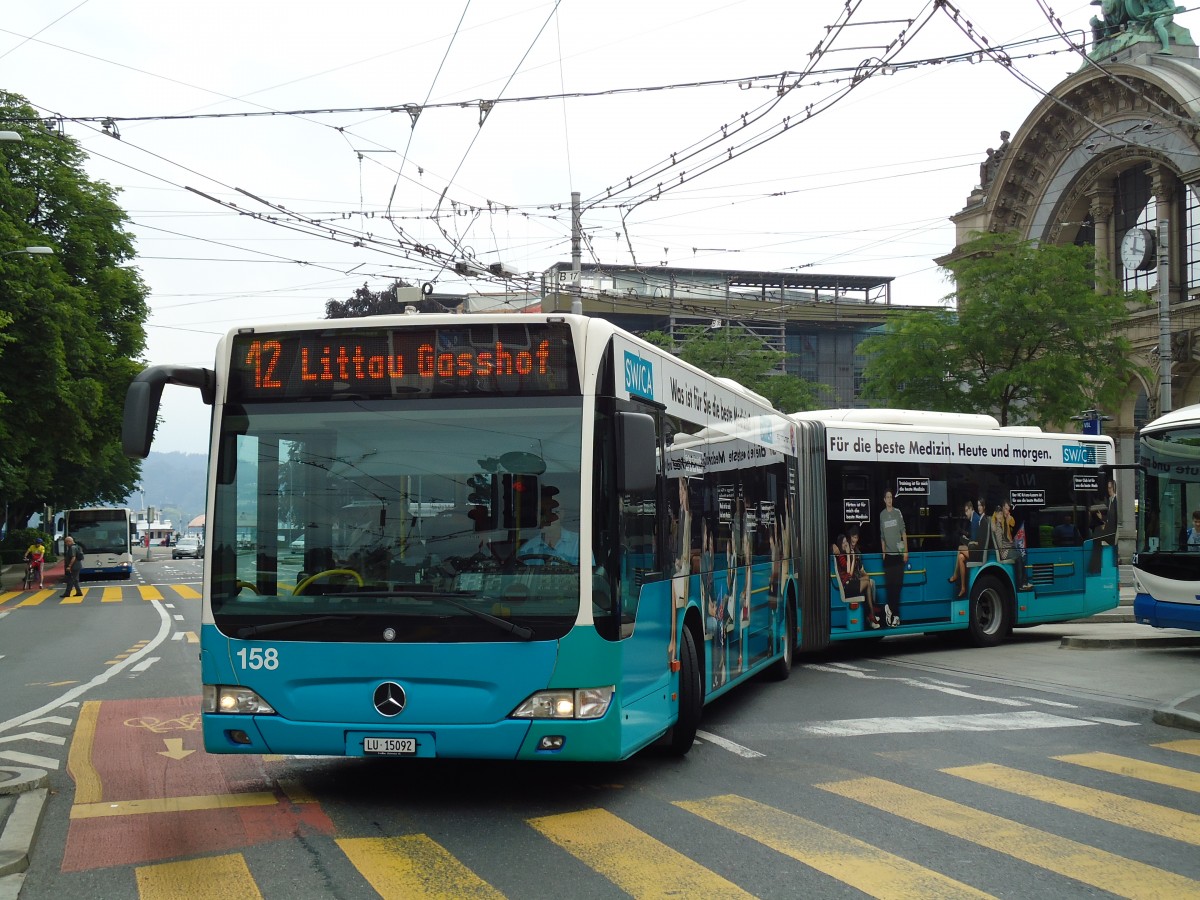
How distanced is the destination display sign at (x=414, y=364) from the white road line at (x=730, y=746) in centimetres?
322

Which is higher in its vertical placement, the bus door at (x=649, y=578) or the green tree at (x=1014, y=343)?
the green tree at (x=1014, y=343)

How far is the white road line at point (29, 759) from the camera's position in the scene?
8.95 meters

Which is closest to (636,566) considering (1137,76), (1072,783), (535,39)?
(1072,783)

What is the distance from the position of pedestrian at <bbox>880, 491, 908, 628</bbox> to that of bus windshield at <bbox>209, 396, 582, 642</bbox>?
9.40 meters

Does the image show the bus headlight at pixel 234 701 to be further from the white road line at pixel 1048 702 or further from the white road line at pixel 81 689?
the white road line at pixel 1048 702

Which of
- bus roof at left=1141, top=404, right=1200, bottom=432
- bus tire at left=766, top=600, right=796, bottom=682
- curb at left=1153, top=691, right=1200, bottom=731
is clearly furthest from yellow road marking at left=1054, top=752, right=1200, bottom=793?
bus roof at left=1141, top=404, right=1200, bottom=432

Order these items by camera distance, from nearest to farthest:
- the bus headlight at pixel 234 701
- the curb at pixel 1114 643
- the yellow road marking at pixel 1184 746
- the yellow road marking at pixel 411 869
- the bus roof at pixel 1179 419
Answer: the yellow road marking at pixel 411 869 → the bus headlight at pixel 234 701 → the yellow road marking at pixel 1184 746 → the bus roof at pixel 1179 419 → the curb at pixel 1114 643

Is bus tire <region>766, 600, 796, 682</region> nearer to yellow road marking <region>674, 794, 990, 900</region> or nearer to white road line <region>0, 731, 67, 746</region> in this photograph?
yellow road marking <region>674, 794, 990, 900</region>

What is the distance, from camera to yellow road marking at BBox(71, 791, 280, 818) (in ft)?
24.3

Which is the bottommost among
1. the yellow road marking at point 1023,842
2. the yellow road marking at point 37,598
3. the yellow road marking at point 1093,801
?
the yellow road marking at point 37,598

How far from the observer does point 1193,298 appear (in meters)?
39.1

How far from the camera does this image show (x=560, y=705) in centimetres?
711

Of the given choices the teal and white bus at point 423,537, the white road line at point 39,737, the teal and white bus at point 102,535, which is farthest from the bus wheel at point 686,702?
the teal and white bus at point 102,535

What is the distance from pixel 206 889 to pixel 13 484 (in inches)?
1448
